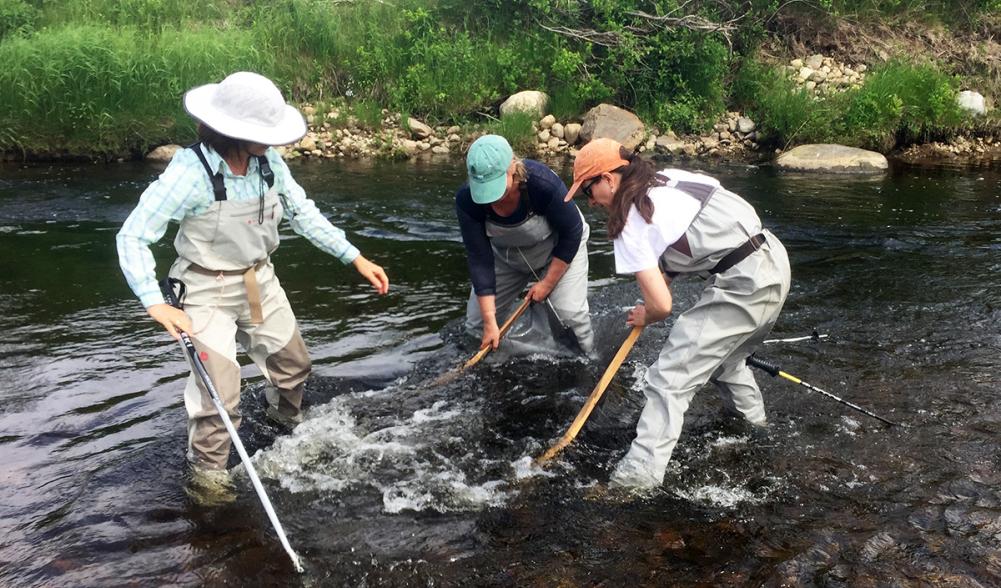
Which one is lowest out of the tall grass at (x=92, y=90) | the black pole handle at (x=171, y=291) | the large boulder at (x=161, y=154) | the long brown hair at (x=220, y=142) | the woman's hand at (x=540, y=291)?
the large boulder at (x=161, y=154)

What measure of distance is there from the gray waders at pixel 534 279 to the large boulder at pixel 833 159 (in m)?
8.91

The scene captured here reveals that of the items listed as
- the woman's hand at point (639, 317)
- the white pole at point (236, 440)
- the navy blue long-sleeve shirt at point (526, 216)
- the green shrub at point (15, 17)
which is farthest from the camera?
the green shrub at point (15, 17)

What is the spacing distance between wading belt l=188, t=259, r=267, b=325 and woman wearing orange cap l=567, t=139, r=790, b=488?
5.30 feet

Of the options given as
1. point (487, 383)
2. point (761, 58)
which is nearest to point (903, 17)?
point (761, 58)

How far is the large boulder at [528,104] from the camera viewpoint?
605 inches

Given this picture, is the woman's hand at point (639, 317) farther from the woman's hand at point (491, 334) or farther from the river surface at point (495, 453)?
the woman's hand at point (491, 334)

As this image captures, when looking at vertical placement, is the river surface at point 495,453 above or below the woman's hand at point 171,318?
below

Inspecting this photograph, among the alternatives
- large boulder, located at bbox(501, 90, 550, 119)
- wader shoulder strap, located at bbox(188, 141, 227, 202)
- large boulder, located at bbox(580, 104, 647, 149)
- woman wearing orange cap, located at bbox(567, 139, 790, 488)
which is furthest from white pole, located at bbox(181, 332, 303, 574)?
large boulder, located at bbox(501, 90, 550, 119)

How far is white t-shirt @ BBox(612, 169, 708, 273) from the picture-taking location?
12.5 feet

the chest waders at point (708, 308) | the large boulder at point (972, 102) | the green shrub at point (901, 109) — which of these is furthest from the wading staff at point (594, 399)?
the large boulder at point (972, 102)

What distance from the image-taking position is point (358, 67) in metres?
16.2

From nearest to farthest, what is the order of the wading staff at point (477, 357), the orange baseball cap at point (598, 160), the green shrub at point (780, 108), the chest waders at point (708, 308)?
1. the orange baseball cap at point (598, 160)
2. the chest waders at point (708, 308)
3. the wading staff at point (477, 357)
4. the green shrub at point (780, 108)

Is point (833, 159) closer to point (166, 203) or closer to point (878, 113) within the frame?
point (878, 113)

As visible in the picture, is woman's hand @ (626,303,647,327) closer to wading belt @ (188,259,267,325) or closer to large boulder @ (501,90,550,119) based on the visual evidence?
wading belt @ (188,259,267,325)
